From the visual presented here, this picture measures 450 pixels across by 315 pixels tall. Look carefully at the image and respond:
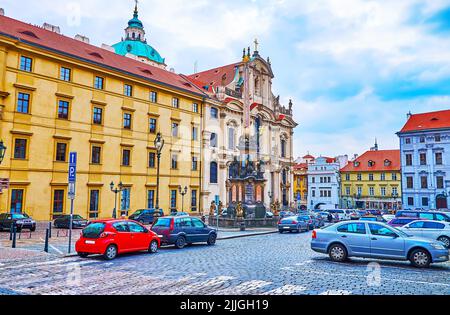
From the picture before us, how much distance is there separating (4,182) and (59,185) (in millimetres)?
14095

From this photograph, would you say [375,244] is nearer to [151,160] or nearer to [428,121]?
[151,160]

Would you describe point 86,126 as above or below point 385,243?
above

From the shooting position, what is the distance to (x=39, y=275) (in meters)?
10.4

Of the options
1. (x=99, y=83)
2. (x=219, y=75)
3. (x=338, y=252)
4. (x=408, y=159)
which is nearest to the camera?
(x=338, y=252)

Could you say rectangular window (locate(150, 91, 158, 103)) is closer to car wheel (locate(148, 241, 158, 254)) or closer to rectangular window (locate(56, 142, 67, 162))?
rectangular window (locate(56, 142, 67, 162))

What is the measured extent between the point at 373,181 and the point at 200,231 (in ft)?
195

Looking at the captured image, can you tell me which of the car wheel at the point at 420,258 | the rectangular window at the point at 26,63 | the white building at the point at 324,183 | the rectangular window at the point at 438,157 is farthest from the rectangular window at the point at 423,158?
the rectangular window at the point at 26,63

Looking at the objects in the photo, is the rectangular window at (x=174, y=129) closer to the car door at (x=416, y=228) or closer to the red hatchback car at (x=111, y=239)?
the red hatchback car at (x=111, y=239)

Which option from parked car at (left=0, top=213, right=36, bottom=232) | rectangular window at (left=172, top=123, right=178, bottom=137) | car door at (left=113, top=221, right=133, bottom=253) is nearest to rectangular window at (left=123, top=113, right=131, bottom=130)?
rectangular window at (left=172, top=123, right=178, bottom=137)

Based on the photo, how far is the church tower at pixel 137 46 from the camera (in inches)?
2552

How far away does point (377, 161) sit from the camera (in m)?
70.4

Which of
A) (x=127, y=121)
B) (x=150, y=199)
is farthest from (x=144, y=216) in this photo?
(x=127, y=121)

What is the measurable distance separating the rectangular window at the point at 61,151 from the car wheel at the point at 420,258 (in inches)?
1081
